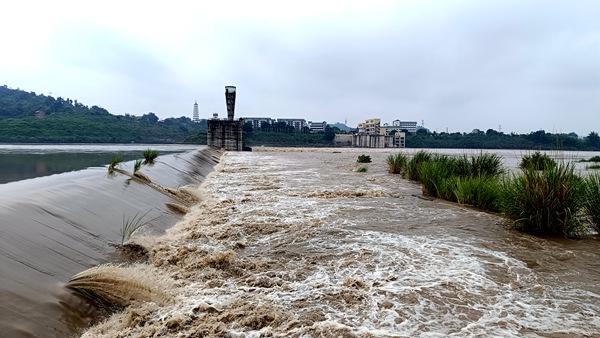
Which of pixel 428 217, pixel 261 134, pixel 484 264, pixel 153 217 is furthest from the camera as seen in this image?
pixel 261 134

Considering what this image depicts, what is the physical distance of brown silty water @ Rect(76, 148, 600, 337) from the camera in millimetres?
3471

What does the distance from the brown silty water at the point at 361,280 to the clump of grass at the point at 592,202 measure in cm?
68

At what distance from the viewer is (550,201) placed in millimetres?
6645

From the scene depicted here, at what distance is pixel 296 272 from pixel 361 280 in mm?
847

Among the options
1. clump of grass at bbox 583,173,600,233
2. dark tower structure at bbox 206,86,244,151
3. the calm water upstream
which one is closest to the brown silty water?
the calm water upstream

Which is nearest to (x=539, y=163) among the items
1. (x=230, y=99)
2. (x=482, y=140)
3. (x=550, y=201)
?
(x=550, y=201)

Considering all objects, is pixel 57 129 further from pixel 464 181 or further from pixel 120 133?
pixel 464 181

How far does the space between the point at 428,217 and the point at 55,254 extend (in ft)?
22.5

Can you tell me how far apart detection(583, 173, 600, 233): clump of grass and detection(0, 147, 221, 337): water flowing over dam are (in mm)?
7684

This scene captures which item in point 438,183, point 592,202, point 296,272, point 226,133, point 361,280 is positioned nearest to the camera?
point 361,280

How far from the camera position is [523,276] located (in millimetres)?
4750

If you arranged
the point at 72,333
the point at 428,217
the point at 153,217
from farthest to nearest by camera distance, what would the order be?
the point at 428,217 < the point at 153,217 < the point at 72,333

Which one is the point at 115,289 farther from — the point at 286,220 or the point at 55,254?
the point at 286,220

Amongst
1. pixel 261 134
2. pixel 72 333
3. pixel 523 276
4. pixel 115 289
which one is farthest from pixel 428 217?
pixel 261 134
